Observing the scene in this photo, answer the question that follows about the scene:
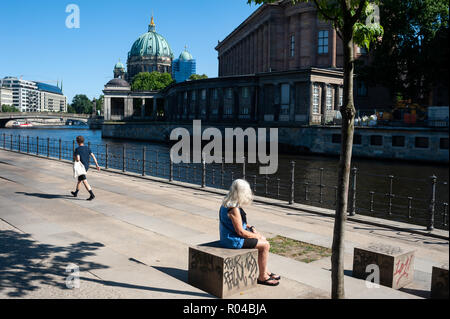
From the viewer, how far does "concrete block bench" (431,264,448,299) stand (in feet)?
18.1

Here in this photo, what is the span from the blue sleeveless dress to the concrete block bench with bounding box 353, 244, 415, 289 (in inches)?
76.5

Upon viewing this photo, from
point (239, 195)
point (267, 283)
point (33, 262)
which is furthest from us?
point (33, 262)

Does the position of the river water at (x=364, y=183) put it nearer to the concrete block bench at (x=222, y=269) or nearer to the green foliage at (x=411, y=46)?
the concrete block bench at (x=222, y=269)

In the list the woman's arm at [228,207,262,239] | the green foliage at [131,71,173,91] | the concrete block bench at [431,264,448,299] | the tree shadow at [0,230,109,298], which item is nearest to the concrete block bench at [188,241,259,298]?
the woman's arm at [228,207,262,239]

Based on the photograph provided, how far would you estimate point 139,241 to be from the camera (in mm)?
8641

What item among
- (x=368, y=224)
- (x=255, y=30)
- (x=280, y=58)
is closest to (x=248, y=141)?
(x=280, y=58)

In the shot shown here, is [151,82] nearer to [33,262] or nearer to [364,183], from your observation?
[364,183]

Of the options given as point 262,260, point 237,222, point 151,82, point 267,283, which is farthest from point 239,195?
point 151,82

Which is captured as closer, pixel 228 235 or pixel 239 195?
pixel 239 195

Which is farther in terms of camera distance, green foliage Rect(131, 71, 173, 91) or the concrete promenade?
green foliage Rect(131, 71, 173, 91)

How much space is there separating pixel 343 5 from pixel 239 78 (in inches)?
2405

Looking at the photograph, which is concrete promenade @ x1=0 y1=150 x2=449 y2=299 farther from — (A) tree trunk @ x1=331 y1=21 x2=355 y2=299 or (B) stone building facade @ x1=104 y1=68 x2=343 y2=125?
(B) stone building facade @ x1=104 y1=68 x2=343 y2=125

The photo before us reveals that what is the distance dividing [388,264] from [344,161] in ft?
7.07

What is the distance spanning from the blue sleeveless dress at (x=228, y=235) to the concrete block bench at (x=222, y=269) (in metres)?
0.11
